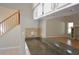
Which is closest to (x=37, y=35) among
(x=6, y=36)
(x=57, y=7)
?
(x=6, y=36)

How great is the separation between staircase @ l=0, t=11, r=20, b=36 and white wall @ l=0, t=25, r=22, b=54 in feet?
0.12

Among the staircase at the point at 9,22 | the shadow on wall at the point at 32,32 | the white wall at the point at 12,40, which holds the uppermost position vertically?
the staircase at the point at 9,22

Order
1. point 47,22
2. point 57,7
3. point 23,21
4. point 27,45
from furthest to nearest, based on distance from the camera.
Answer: point 47,22, point 27,45, point 23,21, point 57,7

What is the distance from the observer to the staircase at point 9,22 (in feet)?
4.32

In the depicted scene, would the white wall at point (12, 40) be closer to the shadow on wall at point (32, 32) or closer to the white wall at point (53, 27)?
the shadow on wall at point (32, 32)

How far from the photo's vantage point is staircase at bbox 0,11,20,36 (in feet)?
4.32

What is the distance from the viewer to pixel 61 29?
4.80 ft

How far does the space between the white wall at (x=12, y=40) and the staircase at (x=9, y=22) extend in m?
0.04

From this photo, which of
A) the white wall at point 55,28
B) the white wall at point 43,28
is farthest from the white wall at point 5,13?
the white wall at point 55,28

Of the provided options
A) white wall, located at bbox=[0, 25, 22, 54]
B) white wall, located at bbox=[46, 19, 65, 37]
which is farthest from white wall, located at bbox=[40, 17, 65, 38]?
white wall, located at bbox=[0, 25, 22, 54]

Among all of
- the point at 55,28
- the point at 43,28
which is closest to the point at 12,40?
the point at 43,28

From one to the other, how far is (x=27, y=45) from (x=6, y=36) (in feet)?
0.80

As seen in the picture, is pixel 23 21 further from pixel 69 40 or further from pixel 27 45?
pixel 69 40

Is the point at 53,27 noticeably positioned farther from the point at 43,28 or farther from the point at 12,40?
the point at 12,40
